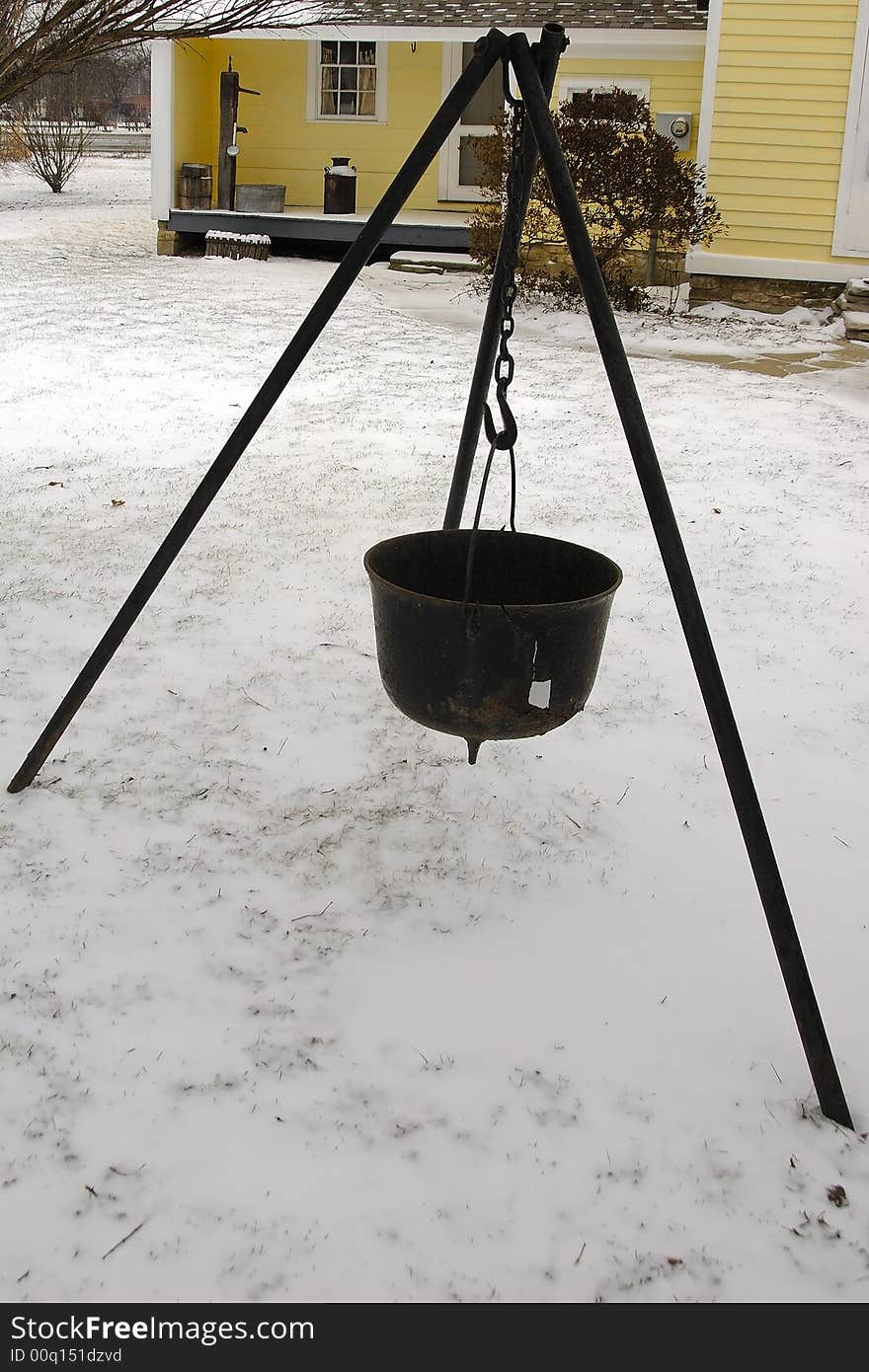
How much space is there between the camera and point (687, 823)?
2.94 metres

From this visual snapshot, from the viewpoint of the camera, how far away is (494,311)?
8.47 feet

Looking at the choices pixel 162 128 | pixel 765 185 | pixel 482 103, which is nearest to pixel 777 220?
pixel 765 185

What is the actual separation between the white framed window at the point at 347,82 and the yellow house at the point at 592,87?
22 millimetres

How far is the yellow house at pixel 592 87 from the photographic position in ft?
35.9

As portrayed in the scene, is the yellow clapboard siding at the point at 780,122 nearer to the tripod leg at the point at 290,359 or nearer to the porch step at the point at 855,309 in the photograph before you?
the porch step at the point at 855,309

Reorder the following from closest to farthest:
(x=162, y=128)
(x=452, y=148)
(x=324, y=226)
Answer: (x=162, y=128) → (x=324, y=226) → (x=452, y=148)

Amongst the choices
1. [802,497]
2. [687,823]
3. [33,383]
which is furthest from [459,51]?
[687,823]

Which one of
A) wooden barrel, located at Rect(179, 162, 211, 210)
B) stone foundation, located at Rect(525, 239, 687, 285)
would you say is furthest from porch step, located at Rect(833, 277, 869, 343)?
wooden barrel, located at Rect(179, 162, 211, 210)

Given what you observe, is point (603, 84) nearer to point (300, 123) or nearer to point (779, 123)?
point (779, 123)

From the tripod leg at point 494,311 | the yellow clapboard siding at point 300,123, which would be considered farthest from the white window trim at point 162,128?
the tripod leg at point 494,311

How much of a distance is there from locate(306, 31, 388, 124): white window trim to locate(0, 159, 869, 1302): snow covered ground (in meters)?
11.5

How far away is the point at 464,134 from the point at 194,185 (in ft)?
11.2

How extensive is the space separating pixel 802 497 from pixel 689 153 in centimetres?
844
